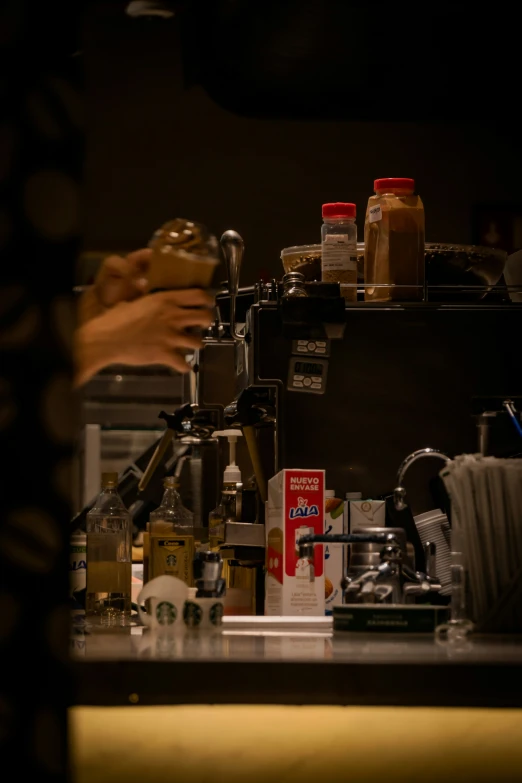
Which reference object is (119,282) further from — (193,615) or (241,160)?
Result: (241,160)

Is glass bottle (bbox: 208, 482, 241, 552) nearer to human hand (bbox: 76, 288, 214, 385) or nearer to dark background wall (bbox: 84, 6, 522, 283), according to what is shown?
human hand (bbox: 76, 288, 214, 385)

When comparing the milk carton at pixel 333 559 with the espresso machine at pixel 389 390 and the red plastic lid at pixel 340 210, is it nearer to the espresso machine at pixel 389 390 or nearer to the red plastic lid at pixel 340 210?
the espresso machine at pixel 389 390

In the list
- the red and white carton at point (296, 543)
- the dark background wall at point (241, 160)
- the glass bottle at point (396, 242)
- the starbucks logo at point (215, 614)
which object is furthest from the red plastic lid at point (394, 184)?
the dark background wall at point (241, 160)

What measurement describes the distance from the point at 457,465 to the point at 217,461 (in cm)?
149

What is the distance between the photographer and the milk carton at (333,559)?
220cm

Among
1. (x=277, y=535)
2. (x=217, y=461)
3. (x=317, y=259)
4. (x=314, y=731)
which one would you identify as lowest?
(x=314, y=731)

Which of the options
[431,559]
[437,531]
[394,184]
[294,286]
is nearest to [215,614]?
→ [431,559]

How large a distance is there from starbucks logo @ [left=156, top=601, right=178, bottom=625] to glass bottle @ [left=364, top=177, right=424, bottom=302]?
32.7 inches

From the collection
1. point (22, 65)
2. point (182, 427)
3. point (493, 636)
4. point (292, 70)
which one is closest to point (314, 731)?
point (493, 636)

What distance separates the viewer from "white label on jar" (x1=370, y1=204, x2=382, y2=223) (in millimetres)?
2342

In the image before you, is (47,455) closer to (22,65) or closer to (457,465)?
(22,65)

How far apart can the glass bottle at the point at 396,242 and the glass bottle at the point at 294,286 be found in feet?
0.43

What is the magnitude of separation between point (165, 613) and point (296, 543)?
1.12 feet

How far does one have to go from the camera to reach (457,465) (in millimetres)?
1830
